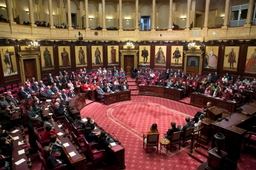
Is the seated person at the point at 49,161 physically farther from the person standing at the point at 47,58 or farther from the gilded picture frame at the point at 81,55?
the gilded picture frame at the point at 81,55

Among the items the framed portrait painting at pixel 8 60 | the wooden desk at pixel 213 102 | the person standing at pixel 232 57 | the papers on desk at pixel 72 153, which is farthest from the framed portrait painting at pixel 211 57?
the framed portrait painting at pixel 8 60

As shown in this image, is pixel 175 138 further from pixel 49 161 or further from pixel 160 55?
pixel 160 55

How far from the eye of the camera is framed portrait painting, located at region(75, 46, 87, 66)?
17.2 meters

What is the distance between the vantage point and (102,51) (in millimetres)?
18344

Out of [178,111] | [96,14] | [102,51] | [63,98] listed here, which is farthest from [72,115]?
[96,14]

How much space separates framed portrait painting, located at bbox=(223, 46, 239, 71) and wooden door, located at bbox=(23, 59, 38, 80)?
15.4 m

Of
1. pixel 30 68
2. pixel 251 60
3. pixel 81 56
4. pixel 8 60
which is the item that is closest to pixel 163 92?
pixel 251 60

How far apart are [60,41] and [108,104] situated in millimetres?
7642

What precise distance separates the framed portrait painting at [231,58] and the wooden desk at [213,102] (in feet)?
16.9

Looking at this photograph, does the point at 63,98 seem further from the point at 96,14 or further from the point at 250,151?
the point at 96,14

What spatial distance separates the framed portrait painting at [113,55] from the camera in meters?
18.6

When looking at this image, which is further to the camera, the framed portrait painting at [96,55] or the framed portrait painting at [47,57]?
the framed portrait painting at [96,55]

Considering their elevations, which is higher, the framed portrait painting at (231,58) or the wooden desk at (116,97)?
the framed portrait painting at (231,58)

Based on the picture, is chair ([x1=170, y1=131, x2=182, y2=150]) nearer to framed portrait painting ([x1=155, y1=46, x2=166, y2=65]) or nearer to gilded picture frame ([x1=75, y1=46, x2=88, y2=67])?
framed portrait painting ([x1=155, y1=46, x2=166, y2=65])
